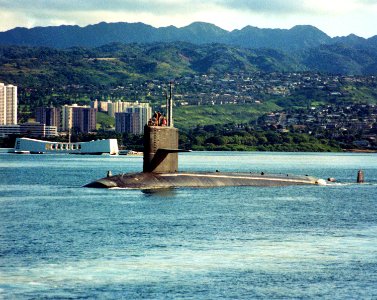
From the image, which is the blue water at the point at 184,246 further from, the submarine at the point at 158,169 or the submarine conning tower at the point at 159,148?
the submarine conning tower at the point at 159,148

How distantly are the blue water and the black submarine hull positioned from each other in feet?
4.39

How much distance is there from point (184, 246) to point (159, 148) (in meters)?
28.2

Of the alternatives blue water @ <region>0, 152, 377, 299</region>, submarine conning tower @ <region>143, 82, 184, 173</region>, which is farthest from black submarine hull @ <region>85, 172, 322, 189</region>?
blue water @ <region>0, 152, 377, 299</region>

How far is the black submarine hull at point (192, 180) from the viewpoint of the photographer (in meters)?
69.9

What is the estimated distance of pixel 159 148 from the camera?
69.7 metres

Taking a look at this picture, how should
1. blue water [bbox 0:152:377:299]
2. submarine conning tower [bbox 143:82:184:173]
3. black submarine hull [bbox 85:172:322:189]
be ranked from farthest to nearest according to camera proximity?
black submarine hull [bbox 85:172:322:189] < submarine conning tower [bbox 143:82:184:173] < blue water [bbox 0:152:377:299]

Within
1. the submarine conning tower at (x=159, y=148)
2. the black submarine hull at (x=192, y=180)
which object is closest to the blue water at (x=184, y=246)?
the black submarine hull at (x=192, y=180)

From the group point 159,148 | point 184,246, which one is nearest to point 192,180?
point 159,148

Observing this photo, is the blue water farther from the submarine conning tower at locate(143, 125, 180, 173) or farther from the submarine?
the submarine conning tower at locate(143, 125, 180, 173)

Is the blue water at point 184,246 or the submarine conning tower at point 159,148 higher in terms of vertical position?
the submarine conning tower at point 159,148

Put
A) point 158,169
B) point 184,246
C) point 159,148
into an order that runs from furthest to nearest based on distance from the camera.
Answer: point 158,169
point 159,148
point 184,246

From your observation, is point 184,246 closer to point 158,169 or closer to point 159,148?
point 159,148

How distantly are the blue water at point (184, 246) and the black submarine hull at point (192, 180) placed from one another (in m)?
1.34

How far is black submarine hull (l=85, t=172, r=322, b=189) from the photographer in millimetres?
69875
